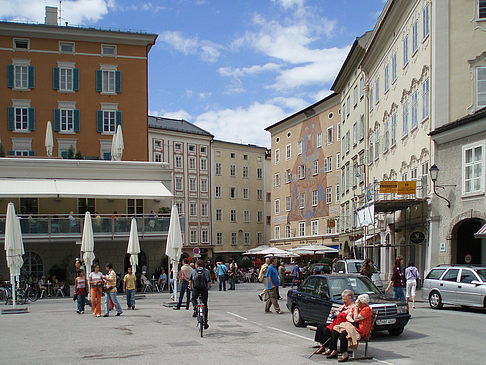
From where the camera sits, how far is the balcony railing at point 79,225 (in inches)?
1367

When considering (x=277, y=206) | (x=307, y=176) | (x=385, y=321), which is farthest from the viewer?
(x=277, y=206)

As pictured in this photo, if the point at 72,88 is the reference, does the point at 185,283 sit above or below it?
below

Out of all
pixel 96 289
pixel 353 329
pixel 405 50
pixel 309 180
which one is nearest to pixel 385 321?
pixel 353 329

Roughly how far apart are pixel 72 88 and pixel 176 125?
32205mm

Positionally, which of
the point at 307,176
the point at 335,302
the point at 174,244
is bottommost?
the point at 335,302

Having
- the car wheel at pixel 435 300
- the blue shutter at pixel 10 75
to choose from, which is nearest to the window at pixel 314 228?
the blue shutter at pixel 10 75

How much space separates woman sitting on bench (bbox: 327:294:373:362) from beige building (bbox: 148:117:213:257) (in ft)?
219

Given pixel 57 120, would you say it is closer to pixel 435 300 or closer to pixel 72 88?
pixel 72 88

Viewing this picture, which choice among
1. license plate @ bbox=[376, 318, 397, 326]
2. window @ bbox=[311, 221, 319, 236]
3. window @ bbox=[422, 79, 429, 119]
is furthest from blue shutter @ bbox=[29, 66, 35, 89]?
license plate @ bbox=[376, 318, 397, 326]

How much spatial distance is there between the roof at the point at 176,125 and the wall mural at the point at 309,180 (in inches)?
669

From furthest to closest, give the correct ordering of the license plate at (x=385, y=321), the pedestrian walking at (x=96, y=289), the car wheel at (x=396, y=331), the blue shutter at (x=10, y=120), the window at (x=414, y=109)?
the blue shutter at (x=10, y=120) < the window at (x=414, y=109) < the pedestrian walking at (x=96, y=289) < the car wheel at (x=396, y=331) < the license plate at (x=385, y=321)

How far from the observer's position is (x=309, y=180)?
66500 mm

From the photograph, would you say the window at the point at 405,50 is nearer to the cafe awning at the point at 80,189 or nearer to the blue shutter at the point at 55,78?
the cafe awning at the point at 80,189

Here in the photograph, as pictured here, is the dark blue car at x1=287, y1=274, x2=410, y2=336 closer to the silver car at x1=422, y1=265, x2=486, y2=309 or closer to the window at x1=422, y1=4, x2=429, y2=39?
the silver car at x1=422, y1=265, x2=486, y2=309
